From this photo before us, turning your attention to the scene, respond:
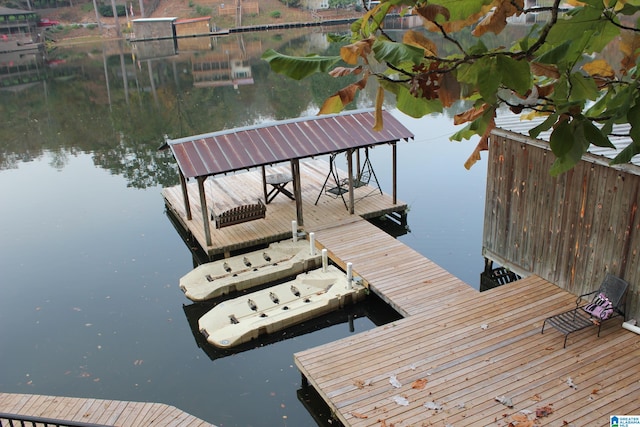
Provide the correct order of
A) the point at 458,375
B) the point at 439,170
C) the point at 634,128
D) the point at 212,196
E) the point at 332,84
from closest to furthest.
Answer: the point at 634,128 → the point at 458,375 → the point at 212,196 → the point at 439,170 → the point at 332,84

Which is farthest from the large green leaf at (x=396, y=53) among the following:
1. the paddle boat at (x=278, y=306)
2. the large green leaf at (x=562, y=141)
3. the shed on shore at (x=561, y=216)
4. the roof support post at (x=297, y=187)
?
the roof support post at (x=297, y=187)

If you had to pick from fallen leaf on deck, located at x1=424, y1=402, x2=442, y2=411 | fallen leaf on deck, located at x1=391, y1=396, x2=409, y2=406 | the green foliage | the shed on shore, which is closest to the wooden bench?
the shed on shore

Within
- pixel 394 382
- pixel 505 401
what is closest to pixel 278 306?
pixel 394 382

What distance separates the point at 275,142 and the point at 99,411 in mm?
7361

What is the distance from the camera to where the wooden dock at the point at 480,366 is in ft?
22.0

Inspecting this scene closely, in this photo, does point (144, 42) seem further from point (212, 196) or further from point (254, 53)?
point (212, 196)

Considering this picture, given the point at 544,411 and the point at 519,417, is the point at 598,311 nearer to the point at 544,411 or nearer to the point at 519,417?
the point at 544,411

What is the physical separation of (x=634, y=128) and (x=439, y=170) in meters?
17.0

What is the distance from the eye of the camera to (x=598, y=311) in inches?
315

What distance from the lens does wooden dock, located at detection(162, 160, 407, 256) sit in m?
13.4

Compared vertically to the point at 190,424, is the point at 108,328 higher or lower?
lower

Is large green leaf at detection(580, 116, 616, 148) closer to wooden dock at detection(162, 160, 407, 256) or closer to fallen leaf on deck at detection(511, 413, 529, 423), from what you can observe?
fallen leaf on deck at detection(511, 413, 529, 423)

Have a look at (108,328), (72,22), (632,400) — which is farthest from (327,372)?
(72,22)

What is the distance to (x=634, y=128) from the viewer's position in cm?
227
